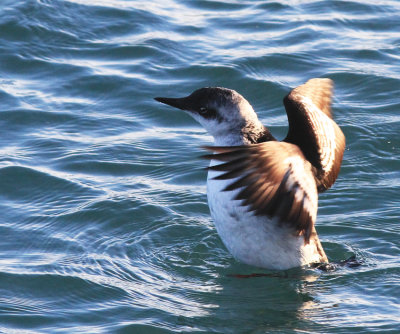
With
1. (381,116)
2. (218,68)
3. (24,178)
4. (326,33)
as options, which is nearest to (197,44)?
(218,68)

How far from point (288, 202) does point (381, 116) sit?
3603 millimetres

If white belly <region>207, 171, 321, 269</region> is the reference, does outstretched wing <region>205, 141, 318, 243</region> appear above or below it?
above

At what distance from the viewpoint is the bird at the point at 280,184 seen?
5.64 metres

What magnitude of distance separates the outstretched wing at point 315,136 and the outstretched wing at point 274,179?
0.73 ft

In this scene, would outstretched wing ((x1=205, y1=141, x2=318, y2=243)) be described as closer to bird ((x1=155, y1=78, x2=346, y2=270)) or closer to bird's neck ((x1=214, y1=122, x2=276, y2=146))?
bird ((x1=155, y1=78, x2=346, y2=270))

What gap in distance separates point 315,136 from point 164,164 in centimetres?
230

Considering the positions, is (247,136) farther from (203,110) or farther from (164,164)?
(164,164)

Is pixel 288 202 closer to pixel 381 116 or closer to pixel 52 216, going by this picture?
pixel 52 216

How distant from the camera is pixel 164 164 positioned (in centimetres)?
812

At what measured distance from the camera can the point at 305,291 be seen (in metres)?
6.14

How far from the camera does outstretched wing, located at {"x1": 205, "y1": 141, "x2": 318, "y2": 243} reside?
5191mm

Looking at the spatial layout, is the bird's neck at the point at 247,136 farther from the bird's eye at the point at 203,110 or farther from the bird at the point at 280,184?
the bird's eye at the point at 203,110

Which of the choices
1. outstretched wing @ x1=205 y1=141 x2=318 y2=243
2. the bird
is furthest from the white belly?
outstretched wing @ x1=205 y1=141 x2=318 y2=243

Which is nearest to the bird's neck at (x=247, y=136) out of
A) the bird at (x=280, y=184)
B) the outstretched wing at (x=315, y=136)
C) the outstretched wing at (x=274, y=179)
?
the bird at (x=280, y=184)
